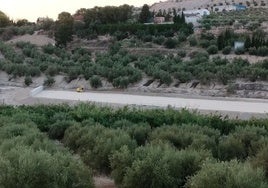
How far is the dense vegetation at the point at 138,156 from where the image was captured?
34.1 feet

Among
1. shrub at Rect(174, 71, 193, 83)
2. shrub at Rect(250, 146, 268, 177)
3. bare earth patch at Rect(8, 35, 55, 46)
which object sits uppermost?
shrub at Rect(250, 146, 268, 177)

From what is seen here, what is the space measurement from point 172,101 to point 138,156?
24.2 m

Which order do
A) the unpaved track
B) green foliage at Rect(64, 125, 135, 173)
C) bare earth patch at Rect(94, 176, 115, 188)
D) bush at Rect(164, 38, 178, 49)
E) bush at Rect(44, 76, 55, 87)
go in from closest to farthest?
bare earth patch at Rect(94, 176, 115, 188) < green foliage at Rect(64, 125, 135, 173) < the unpaved track < bush at Rect(44, 76, 55, 87) < bush at Rect(164, 38, 178, 49)

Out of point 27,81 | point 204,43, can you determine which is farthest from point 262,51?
point 27,81

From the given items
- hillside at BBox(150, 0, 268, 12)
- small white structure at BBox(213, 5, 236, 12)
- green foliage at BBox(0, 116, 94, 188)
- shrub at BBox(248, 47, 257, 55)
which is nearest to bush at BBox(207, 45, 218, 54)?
shrub at BBox(248, 47, 257, 55)

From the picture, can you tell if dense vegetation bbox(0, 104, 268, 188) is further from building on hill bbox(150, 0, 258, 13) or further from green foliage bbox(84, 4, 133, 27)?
building on hill bbox(150, 0, 258, 13)

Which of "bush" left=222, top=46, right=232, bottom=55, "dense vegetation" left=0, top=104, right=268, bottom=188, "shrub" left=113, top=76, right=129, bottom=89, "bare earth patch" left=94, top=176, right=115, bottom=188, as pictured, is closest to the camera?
"dense vegetation" left=0, top=104, right=268, bottom=188

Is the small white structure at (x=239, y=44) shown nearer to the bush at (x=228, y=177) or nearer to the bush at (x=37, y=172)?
the bush at (x=37, y=172)

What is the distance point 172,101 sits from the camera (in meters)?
36.5

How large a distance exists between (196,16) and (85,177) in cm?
6669

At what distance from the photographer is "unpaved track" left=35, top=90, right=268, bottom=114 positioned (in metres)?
32.8

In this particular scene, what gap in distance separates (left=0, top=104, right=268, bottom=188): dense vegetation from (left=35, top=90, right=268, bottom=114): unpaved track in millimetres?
10685

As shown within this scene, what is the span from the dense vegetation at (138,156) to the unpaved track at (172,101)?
421 inches

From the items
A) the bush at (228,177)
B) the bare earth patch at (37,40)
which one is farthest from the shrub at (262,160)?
the bare earth patch at (37,40)
